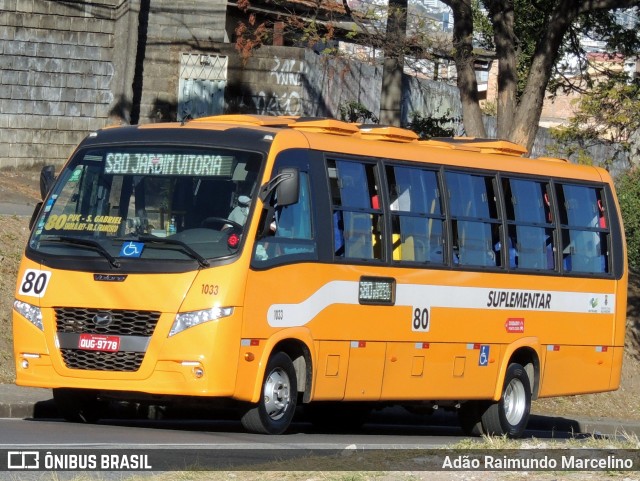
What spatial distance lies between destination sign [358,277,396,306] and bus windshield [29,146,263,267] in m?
1.79

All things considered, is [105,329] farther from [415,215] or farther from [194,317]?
[415,215]

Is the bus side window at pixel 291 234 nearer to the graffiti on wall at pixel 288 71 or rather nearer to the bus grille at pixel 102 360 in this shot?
the bus grille at pixel 102 360

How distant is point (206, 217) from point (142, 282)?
0.79 metres

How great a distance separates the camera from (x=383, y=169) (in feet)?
44.5

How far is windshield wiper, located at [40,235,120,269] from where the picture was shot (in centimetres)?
1180

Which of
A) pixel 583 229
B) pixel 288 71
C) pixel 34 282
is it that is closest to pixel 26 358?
pixel 34 282

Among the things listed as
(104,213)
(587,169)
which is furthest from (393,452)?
(587,169)

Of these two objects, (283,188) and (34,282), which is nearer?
(283,188)

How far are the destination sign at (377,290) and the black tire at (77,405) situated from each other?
2654 mm

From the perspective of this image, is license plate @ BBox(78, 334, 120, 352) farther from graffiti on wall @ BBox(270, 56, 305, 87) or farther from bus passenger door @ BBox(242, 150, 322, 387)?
graffiti on wall @ BBox(270, 56, 305, 87)

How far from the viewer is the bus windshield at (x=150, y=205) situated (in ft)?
38.8

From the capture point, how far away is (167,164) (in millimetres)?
12398

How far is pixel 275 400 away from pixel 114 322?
1590 mm

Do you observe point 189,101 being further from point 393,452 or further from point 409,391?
point 393,452
